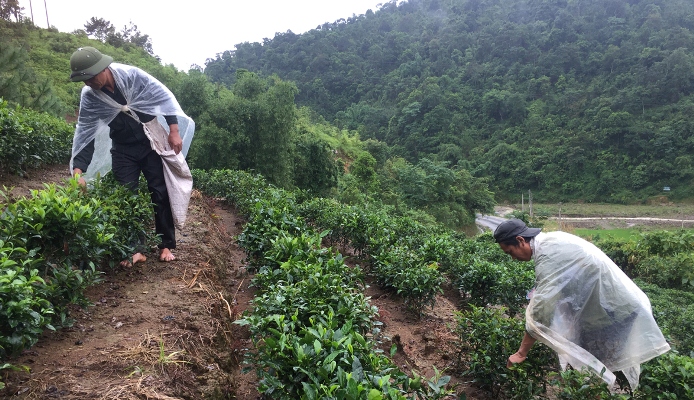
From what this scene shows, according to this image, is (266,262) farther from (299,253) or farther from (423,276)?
(423,276)

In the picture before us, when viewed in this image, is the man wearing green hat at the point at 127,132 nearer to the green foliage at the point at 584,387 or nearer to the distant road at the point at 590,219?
the green foliage at the point at 584,387

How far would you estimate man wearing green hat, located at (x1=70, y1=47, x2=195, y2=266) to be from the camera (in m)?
3.43

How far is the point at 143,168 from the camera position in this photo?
360 centimetres

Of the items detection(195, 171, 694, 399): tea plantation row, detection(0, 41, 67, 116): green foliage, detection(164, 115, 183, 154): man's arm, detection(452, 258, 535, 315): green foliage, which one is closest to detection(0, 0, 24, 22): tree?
detection(0, 41, 67, 116): green foliage

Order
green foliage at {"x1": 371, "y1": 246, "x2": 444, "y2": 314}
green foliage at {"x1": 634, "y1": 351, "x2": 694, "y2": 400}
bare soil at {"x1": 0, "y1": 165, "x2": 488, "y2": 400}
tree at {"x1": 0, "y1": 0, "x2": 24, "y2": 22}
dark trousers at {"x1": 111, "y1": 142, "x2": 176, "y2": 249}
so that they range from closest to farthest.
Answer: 1. bare soil at {"x1": 0, "y1": 165, "x2": 488, "y2": 400}
2. green foliage at {"x1": 634, "y1": 351, "x2": 694, "y2": 400}
3. dark trousers at {"x1": 111, "y1": 142, "x2": 176, "y2": 249}
4. green foliage at {"x1": 371, "y1": 246, "x2": 444, "y2": 314}
5. tree at {"x1": 0, "y1": 0, "x2": 24, "y2": 22}

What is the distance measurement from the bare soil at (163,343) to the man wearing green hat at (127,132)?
45 cm

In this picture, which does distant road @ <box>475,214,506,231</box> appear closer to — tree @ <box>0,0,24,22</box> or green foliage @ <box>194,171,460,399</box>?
green foliage @ <box>194,171,460,399</box>

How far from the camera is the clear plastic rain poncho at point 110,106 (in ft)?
11.3

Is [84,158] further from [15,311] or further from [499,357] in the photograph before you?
[499,357]

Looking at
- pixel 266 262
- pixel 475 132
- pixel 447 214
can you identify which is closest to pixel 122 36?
pixel 447 214

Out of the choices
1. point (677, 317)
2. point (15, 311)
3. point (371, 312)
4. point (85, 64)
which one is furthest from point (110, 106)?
point (677, 317)

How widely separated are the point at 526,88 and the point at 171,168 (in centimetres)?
5652

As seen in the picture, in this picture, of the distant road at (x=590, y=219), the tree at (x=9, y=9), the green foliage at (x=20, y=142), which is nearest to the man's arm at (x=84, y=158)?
the green foliage at (x=20, y=142)

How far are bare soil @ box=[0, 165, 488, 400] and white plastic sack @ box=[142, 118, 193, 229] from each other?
52cm
